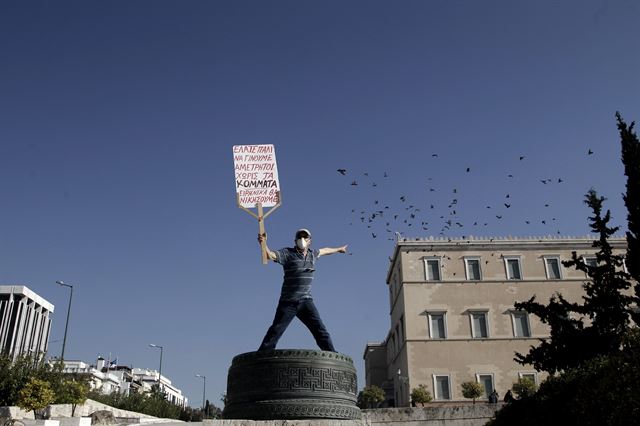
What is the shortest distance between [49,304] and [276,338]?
425 ft

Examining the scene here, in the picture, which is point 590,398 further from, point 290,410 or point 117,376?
point 117,376

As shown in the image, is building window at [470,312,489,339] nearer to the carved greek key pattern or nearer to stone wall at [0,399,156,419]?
stone wall at [0,399,156,419]

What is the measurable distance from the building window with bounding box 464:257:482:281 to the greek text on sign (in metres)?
39.4

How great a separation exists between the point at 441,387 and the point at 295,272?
37409 mm

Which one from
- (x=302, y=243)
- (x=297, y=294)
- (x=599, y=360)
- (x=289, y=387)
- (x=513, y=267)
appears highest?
(x=513, y=267)

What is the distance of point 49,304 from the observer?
122750 mm

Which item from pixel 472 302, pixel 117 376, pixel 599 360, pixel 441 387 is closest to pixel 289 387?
pixel 599 360

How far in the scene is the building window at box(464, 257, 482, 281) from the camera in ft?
150

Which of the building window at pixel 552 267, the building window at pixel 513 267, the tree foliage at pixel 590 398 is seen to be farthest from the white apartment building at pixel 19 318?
the tree foliage at pixel 590 398

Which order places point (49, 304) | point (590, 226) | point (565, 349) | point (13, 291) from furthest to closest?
point (49, 304)
point (13, 291)
point (590, 226)
point (565, 349)

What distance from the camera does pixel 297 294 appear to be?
822 cm

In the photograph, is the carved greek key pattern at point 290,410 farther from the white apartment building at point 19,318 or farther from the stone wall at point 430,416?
the white apartment building at point 19,318

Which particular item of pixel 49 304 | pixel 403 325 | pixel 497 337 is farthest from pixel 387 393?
pixel 49 304

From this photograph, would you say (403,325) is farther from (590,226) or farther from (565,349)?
(565,349)
